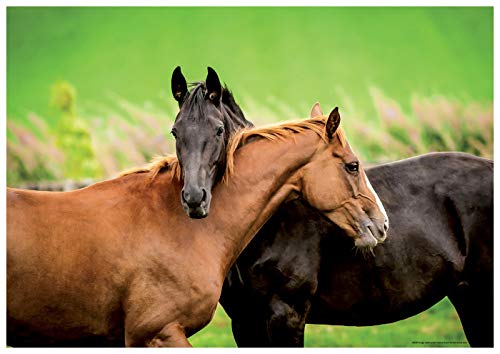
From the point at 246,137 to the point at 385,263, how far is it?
1.40m

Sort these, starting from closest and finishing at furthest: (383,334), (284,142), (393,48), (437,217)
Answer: (284,142) → (437,217) → (383,334) → (393,48)

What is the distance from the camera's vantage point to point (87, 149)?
10531mm

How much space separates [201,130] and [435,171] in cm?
209

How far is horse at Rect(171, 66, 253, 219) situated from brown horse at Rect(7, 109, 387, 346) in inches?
7.1

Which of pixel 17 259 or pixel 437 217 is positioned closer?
pixel 17 259

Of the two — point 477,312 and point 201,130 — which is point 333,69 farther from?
point 201,130

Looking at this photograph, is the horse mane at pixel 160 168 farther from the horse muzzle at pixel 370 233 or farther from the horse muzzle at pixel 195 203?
the horse muzzle at pixel 370 233

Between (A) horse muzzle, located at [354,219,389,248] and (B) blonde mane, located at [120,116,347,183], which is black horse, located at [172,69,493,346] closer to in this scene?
(B) blonde mane, located at [120,116,347,183]

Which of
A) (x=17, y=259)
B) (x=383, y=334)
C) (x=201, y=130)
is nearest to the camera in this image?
(x=17, y=259)

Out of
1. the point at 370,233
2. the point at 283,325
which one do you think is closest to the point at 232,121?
the point at 370,233

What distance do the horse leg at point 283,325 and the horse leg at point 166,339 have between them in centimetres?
99

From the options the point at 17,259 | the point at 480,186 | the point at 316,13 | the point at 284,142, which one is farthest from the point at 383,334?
the point at 316,13

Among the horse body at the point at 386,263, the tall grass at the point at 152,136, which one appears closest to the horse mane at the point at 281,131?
the horse body at the point at 386,263

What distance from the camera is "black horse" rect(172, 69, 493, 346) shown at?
15.4 feet
